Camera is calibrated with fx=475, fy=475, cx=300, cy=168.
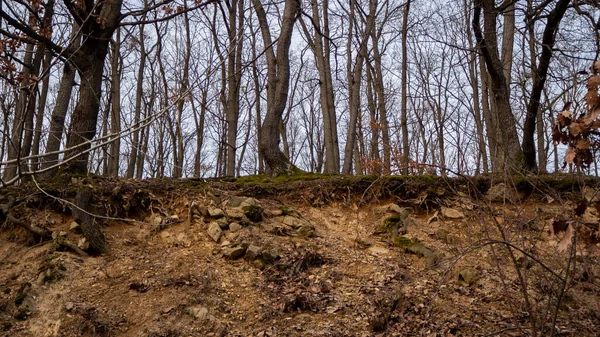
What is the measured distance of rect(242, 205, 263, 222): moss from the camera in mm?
6047

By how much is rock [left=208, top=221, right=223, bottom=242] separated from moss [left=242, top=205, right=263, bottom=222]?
1.38 feet

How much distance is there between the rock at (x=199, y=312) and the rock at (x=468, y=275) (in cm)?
269

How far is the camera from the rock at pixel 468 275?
5.05m

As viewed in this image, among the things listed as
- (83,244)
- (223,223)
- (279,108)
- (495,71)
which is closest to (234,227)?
(223,223)

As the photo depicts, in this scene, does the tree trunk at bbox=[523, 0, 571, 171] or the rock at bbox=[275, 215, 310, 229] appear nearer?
the rock at bbox=[275, 215, 310, 229]

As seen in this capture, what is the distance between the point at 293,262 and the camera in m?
5.33

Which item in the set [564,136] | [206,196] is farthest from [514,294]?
[206,196]

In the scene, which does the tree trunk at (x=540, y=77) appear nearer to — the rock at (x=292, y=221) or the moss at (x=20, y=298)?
the rock at (x=292, y=221)

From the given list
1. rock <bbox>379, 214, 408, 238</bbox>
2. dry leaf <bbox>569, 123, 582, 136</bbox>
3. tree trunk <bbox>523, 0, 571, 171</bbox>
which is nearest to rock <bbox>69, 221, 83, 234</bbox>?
rock <bbox>379, 214, 408, 238</bbox>

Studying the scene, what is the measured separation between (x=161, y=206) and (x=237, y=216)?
1.02 meters

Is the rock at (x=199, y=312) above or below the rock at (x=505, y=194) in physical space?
below

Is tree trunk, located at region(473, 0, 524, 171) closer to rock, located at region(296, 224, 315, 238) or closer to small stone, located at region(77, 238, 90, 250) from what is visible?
rock, located at region(296, 224, 315, 238)

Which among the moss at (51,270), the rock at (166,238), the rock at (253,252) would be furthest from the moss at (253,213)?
the moss at (51,270)

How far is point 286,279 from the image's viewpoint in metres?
5.12
